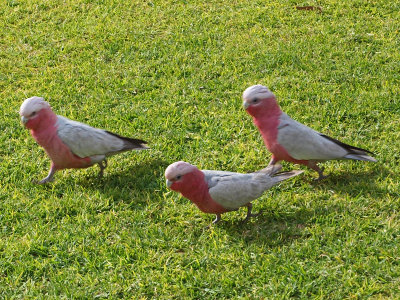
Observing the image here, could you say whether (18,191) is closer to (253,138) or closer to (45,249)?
(45,249)

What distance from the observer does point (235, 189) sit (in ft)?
13.9

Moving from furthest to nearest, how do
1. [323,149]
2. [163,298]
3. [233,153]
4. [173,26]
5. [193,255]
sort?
[173,26]
[233,153]
[323,149]
[193,255]
[163,298]

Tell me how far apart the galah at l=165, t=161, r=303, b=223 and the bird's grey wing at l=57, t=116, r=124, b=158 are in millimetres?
925

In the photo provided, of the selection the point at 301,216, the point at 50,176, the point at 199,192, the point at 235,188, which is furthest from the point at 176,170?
the point at 50,176

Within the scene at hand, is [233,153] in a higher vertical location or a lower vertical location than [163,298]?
higher

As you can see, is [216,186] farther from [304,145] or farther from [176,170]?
[304,145]

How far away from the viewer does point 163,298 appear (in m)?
3.85

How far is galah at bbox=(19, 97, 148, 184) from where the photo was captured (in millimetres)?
4680

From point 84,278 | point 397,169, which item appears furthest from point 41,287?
point 397,169

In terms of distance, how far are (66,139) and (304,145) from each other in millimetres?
2044

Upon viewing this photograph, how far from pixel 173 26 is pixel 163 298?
4459 mm

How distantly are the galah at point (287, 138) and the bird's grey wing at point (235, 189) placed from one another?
0.42 m

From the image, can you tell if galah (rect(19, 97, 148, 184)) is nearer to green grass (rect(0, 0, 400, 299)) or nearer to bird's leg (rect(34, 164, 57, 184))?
bird's leg (rect(34, 164, 57, 184))

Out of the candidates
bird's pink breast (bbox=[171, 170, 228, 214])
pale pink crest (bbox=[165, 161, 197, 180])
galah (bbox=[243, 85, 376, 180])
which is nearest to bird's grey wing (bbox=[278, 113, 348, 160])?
galah (bbox=[243, 85, 376, 180])
